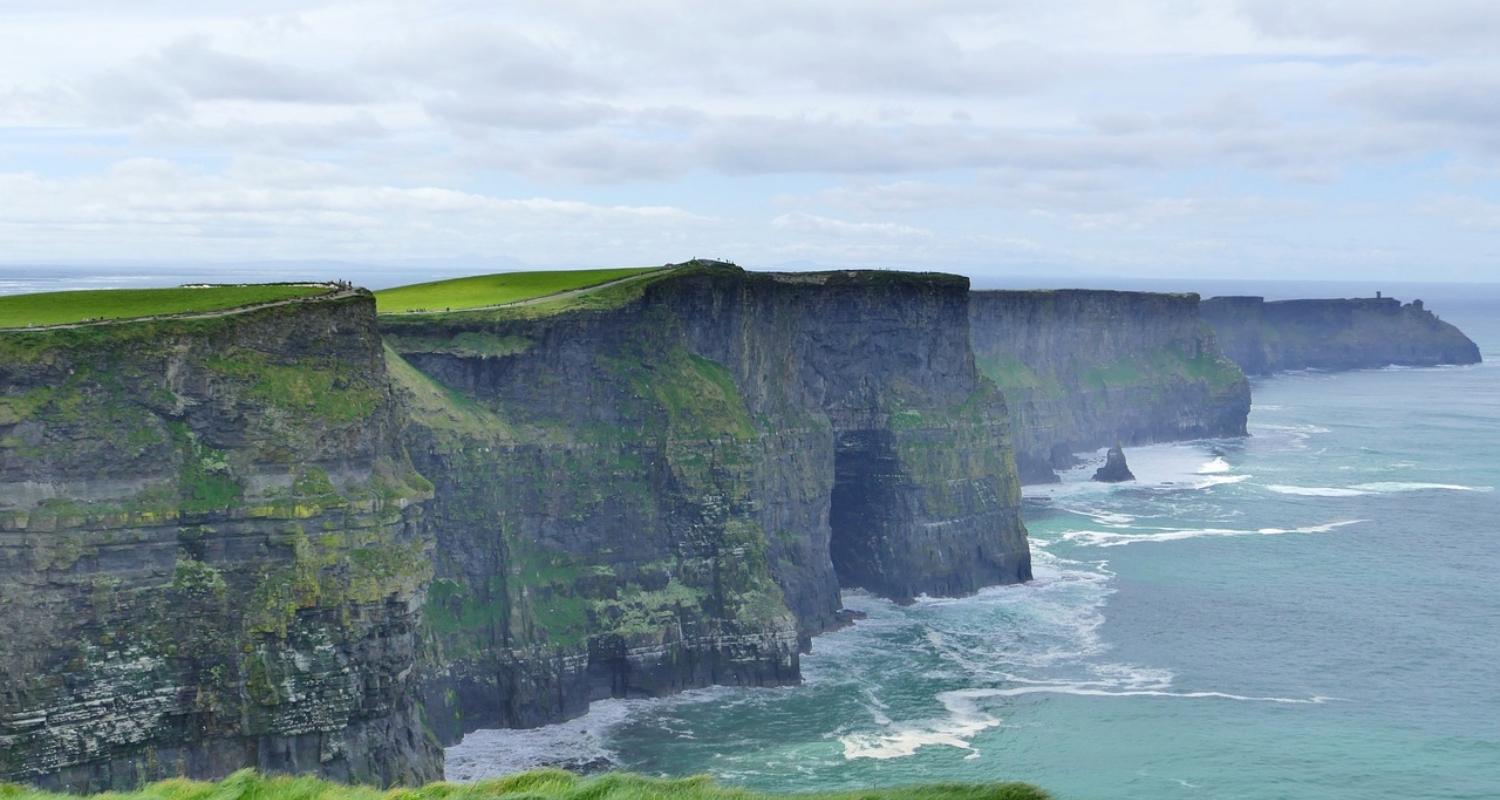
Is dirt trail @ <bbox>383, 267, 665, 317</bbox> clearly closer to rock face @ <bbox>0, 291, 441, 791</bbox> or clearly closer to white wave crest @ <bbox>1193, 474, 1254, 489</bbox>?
rock face @ <bbox>0, 291, 441, 791</bbox>

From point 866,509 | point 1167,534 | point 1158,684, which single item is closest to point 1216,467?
point 1167,534

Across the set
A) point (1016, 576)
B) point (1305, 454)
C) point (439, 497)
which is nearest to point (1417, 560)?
point (1016, 576)

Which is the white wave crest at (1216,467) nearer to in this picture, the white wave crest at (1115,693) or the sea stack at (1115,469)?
the sea stack at (1115,469)

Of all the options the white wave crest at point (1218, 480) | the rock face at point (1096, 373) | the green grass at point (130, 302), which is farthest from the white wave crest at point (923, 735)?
the white wave crest at point (1218, 480)

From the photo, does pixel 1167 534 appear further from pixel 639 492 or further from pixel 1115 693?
pixel 639 492

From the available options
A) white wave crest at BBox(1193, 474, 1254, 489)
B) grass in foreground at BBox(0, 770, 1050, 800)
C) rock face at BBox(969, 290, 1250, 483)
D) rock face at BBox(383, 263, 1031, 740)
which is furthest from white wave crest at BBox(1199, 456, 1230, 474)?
grass in foreground at BBox(0, 770, 1050, 800)

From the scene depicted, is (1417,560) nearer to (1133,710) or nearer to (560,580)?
(1133,710)
